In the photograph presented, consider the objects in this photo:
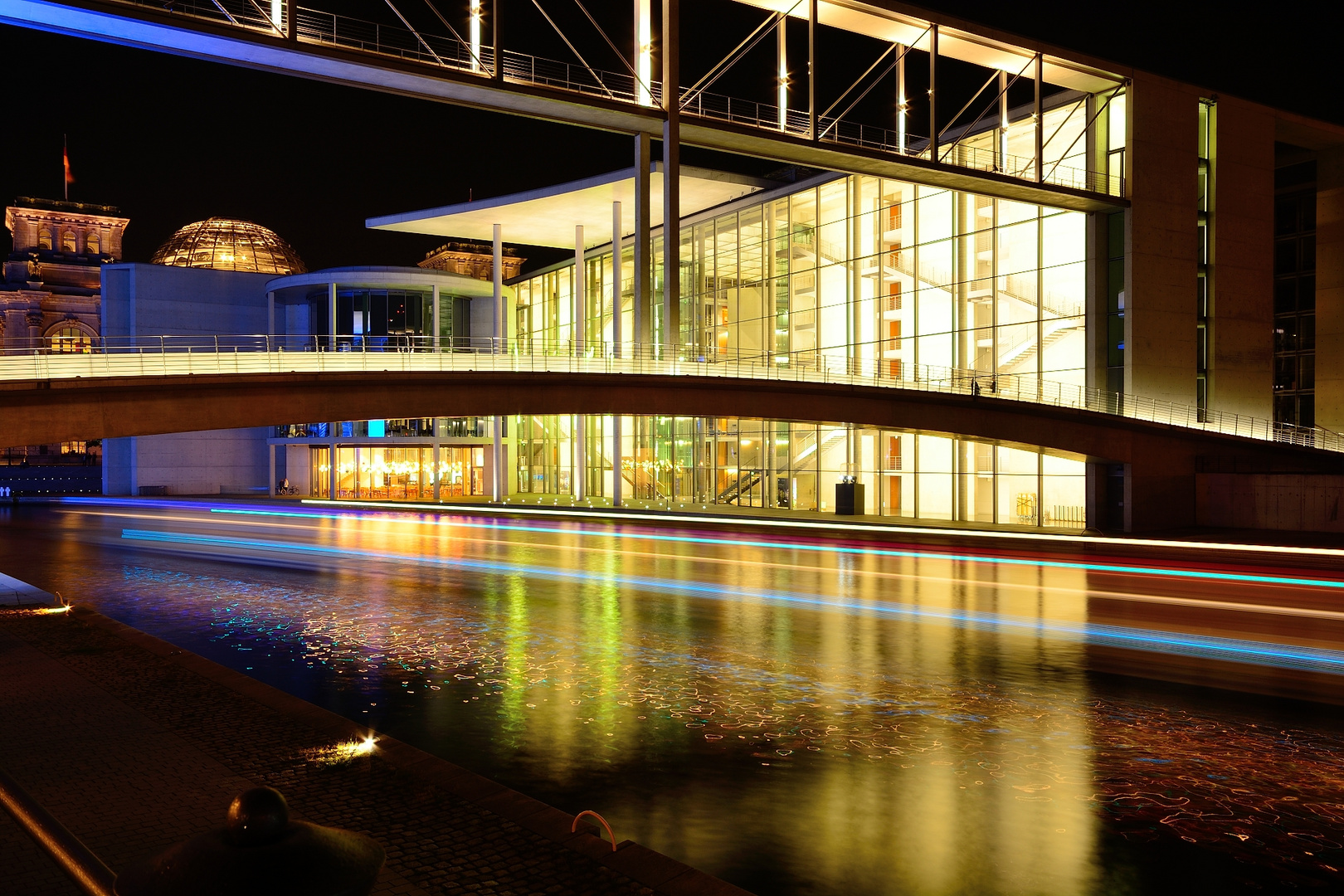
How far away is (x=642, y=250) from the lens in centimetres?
3544

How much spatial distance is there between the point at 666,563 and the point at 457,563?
478 cm

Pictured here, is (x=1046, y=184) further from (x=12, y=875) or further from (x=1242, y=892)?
(x=12, y=875)

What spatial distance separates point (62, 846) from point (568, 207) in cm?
5035

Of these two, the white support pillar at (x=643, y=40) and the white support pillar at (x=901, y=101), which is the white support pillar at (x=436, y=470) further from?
the white support pillar at (x=901, y=101)

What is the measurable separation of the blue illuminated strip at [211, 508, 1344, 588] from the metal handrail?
19.8 metres

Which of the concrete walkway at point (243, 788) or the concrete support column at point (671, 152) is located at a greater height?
the concrete support column at point (671, 152)

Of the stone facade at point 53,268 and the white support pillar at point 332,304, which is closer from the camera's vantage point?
the white support pillar at point 332,304

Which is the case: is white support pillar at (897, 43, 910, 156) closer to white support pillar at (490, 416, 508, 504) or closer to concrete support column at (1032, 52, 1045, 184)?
concrete support column at (1032, 52, 1045, 184)

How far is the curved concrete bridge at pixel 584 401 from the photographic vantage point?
921 inches

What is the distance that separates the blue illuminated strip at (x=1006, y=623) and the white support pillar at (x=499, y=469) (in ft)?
119

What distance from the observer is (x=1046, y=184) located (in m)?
37.0

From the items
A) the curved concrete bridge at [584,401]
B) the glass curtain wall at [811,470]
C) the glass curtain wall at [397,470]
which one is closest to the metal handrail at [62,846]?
the curved concrete bridge at [584,401]

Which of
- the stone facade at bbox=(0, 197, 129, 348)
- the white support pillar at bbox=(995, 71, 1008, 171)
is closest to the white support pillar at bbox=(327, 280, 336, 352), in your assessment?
the white support pillar at bbox=(995, 71, 1008, 171)

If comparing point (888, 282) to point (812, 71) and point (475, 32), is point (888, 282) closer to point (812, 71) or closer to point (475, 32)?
point (812, 71)
